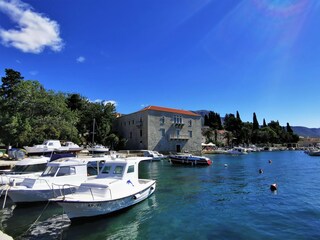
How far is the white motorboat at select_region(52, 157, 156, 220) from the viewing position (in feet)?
37.7

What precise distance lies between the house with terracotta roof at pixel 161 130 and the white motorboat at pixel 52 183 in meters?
43.9

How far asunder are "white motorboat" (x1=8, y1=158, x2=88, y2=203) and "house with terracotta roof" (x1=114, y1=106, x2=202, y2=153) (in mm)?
43913

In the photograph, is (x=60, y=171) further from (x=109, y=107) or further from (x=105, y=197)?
(x=109, y=107)

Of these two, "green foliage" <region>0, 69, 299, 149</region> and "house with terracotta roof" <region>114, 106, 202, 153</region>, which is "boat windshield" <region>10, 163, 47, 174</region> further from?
"house with terracotta roof" <region>114, 106, 202, 153</region>

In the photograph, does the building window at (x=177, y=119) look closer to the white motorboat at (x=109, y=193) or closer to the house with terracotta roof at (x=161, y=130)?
the house with terracotta roof at (x=161, y=130)

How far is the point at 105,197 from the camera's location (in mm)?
12414

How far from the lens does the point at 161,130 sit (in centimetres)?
6344

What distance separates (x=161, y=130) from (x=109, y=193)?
1998 inches

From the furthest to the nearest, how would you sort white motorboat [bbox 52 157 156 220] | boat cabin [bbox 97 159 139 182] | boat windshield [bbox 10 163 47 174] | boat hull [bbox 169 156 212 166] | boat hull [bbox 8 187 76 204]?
1. boat hull [bbox 169 156 212 166]
2. boat windshield [bbox 10 163 47 174]
3. boat cabin [bbox 97 159 139 182]
4. boat hull [bbox 8 187 76 204]
5. white motorboat [bbox 52 157 156 220]

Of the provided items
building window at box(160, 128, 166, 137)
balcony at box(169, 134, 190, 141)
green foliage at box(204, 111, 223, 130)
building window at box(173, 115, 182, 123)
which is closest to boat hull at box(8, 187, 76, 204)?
building window at box(160, 128, 166, 137)

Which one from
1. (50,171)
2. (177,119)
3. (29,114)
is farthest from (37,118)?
(177,119)

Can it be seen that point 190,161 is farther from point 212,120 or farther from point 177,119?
point 212,120

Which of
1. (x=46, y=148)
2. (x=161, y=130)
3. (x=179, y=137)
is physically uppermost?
(x=161, y=130)

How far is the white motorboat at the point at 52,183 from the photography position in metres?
14.6
